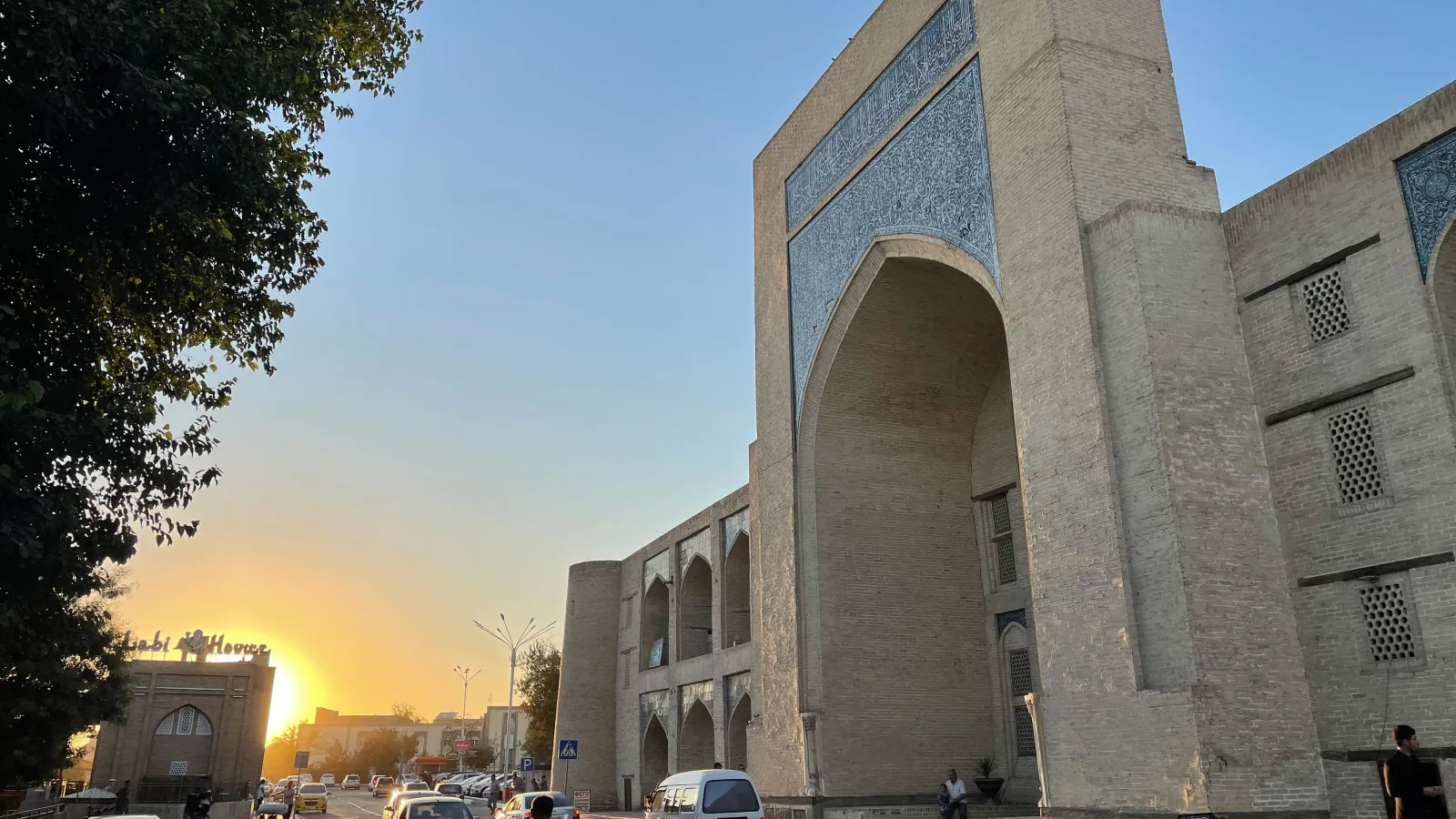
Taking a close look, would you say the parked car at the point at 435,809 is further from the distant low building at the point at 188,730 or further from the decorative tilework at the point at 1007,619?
the distant low building at the point at 188,730

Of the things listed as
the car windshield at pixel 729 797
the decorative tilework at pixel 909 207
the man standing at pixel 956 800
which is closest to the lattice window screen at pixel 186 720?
the decorative tilework at pixel 909 207

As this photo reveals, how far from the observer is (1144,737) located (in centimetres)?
862

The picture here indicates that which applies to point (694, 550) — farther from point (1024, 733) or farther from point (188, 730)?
point (188, 730)

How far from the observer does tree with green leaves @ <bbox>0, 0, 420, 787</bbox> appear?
233 inches

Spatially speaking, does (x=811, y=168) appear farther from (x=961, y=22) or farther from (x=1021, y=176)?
(x=1021, y=176)

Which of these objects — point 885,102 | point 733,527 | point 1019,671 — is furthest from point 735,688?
point 885,102

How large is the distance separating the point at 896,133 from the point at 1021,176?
3.15 m

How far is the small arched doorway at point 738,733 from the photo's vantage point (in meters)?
20.1

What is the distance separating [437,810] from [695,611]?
14156 millimetres

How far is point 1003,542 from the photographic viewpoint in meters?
15.1

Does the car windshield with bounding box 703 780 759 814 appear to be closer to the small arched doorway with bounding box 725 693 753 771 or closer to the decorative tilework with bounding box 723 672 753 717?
the decorative tilework with bounding box 723 672 753 717

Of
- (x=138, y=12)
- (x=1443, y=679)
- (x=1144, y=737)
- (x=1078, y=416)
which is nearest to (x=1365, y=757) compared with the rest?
(x=1443, y=679)

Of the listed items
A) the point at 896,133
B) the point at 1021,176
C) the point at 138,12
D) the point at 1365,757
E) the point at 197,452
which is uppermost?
the point at 896,133

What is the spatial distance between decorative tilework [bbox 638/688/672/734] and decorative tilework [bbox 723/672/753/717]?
311cm
